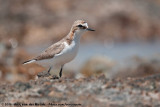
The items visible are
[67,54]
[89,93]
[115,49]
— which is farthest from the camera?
[115,49]

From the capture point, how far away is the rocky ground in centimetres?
687

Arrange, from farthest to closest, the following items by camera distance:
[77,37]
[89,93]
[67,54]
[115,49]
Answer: [115,49] < [77,37] < [67,54] < [89,93]

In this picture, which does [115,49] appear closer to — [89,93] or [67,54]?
[67,54]

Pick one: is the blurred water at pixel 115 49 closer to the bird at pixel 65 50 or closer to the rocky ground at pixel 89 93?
the bird at pixel 65 50

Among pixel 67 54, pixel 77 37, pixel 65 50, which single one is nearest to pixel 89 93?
pixel 67 54

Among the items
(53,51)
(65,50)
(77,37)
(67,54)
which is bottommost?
(67,54)

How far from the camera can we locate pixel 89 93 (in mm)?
7094

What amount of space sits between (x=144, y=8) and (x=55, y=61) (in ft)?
93.0

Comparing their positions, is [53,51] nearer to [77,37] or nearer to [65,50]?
[65,50]

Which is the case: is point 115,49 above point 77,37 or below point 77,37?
above

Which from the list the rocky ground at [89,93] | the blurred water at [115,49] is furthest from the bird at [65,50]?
the blurred water at [115,49]

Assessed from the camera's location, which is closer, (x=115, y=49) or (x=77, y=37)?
(x=77, y=37)

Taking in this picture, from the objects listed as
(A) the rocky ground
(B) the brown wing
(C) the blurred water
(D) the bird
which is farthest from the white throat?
(C) the blurred water

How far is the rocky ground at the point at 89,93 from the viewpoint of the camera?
6.87m
